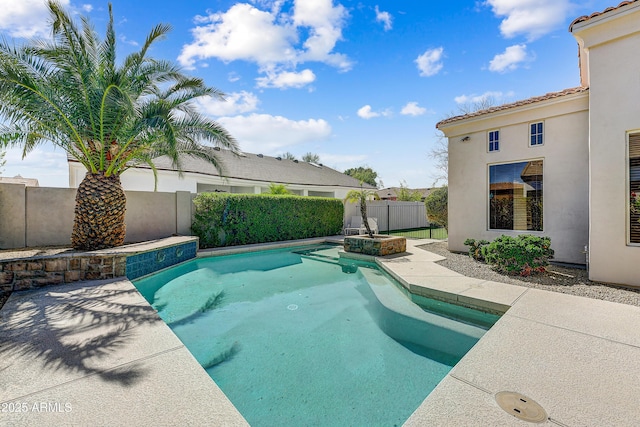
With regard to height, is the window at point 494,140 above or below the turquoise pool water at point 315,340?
above

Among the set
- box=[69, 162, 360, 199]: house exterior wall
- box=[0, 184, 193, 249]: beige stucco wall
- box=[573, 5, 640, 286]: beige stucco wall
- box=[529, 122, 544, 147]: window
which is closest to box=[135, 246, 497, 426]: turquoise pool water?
box=[0, 184, 193, 249]: beige stucco wall

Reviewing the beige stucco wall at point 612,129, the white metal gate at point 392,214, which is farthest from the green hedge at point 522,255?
the white metal gate at point 392,214

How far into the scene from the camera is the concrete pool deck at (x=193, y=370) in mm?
2354

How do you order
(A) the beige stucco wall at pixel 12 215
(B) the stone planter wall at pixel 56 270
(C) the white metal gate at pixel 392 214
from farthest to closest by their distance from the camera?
(C) the white metal gate at pixel 392 214, (A) the beige stucco wall at pixel 12 215, (B) the stone planter wall at pixel 56 270

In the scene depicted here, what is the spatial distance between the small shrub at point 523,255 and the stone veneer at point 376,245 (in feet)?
11.9

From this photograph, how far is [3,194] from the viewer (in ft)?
27.8

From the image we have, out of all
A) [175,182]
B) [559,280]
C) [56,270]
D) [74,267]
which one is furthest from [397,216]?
[56,270]

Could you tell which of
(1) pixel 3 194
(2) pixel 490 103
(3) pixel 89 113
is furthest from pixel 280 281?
(2) pixel 490 103

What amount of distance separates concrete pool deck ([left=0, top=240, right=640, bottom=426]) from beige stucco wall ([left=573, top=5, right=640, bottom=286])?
2152 millimetres

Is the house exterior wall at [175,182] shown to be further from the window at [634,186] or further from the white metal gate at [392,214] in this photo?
the window at [634,186]

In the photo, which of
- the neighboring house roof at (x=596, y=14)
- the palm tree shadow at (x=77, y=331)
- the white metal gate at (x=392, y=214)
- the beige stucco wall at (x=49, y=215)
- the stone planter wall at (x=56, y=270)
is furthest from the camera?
the white metal gate at (x=392, y=214)

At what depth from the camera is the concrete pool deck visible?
92.7 inches

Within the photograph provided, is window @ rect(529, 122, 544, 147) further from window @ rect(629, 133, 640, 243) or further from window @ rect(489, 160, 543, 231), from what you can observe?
window @ rect(629, 133, 640, 243)

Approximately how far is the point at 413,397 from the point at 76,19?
37.5 feet
